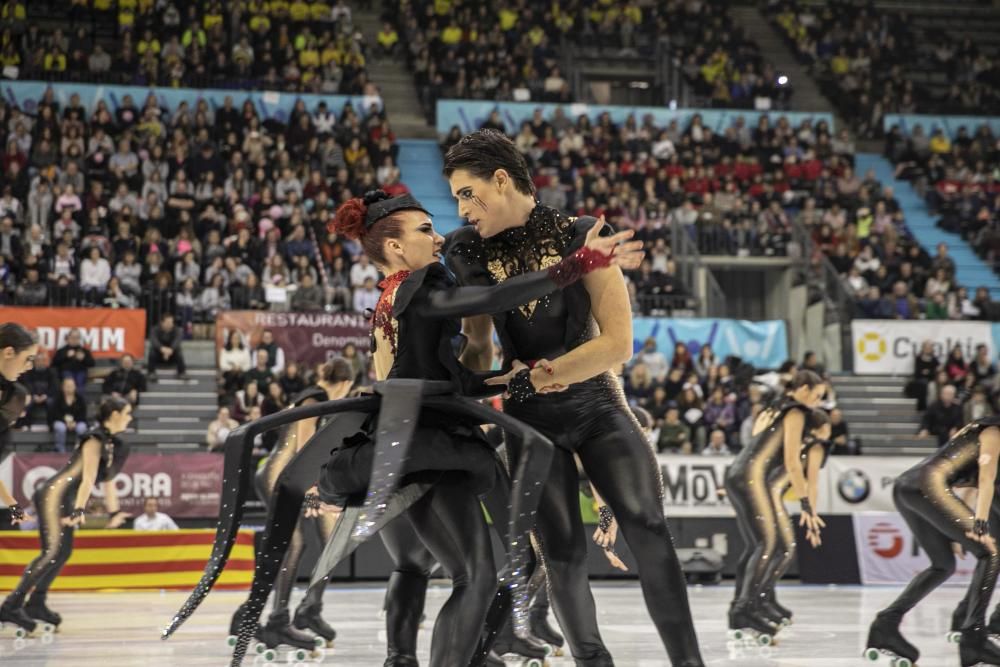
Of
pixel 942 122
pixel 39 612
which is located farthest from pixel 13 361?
pixel 942 122

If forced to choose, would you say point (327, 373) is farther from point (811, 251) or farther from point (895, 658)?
point (811, 251)

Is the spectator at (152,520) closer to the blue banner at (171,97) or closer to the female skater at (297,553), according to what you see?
the female skater at (297,553)

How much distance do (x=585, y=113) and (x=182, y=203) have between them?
8.45m

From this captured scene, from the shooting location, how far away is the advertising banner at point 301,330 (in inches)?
691

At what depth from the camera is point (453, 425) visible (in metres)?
4.20

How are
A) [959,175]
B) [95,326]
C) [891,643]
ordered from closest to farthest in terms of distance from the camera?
[891,643] → [95,326] → [959,175]

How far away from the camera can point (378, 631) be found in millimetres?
9086

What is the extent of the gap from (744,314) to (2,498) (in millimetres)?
17622

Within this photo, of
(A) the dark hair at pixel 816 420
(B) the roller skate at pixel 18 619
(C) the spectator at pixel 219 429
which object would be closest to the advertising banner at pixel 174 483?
(C) the spectator at pixel 219 429

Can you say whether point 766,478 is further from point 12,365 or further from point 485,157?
point 485,157

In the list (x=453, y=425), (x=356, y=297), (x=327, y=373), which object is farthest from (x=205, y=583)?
(x=356, y=297)

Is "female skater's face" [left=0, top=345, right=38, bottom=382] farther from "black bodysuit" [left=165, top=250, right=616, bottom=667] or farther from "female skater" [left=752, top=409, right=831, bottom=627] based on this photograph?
"female skater" [left=752, top=409, right=831, bottom=627]

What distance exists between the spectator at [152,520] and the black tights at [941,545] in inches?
352

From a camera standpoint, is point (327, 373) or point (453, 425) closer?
point (453, 425)
